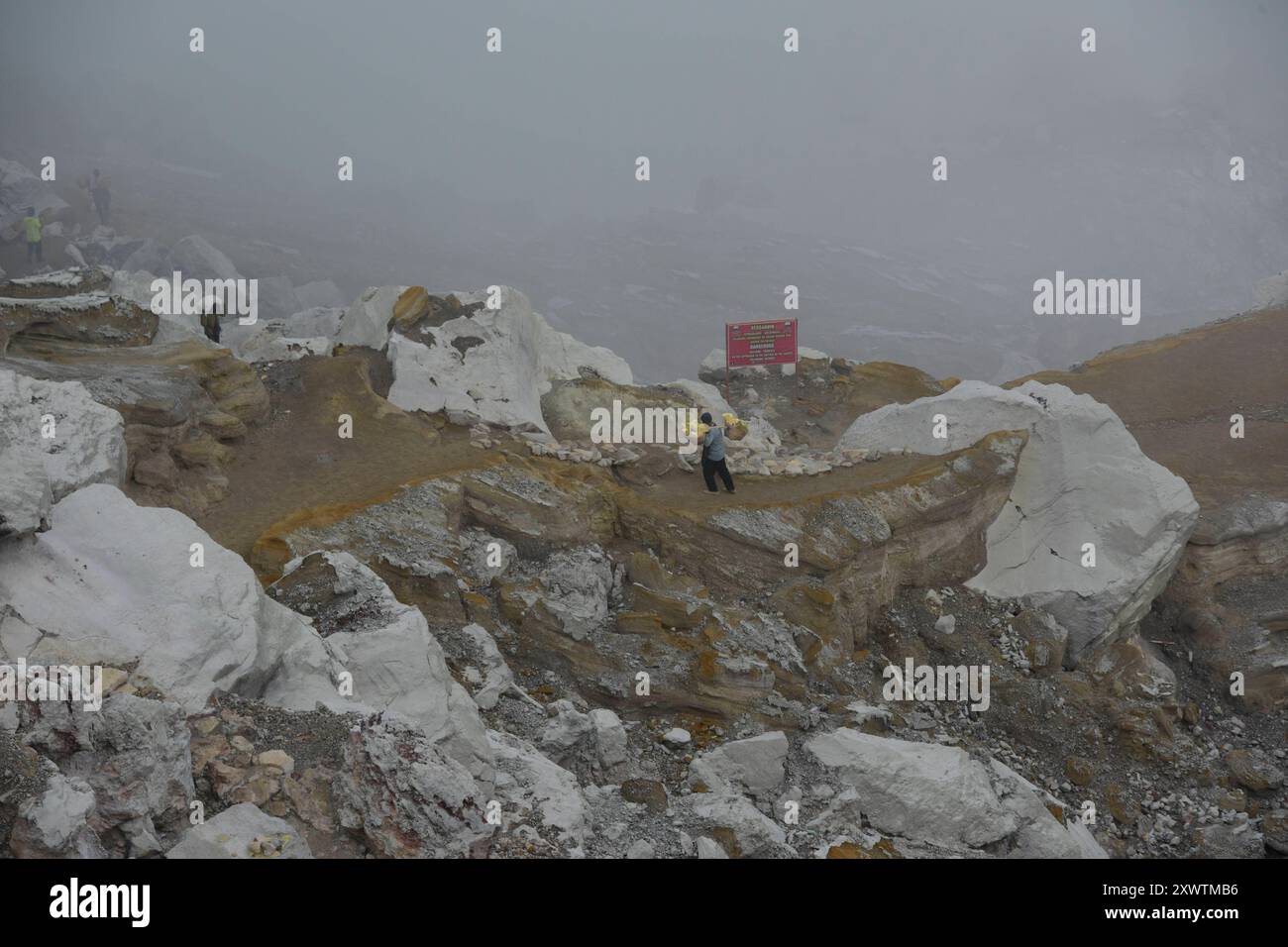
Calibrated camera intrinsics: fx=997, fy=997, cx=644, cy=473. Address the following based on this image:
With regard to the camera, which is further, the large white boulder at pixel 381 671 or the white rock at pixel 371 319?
the white rock at pixel 371 319

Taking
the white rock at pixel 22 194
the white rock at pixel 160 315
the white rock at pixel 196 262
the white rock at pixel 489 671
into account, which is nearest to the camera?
the white rock at pixel 489 671

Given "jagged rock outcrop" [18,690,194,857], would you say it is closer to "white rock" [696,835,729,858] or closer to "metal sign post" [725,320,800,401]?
Answer: "white rock" [696,835,729,858]

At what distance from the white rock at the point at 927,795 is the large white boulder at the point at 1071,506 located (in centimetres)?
692

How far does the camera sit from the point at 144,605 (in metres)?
11.2

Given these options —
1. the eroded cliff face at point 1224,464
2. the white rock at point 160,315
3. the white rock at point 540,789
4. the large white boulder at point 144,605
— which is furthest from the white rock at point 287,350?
the eroded cliff face at point 1224,464

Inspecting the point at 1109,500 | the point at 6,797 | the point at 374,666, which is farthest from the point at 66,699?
the point at 1109,500

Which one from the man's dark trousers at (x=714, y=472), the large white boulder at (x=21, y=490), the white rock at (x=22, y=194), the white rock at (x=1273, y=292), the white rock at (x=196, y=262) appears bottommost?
the large white boulder at (x=21, y=490)

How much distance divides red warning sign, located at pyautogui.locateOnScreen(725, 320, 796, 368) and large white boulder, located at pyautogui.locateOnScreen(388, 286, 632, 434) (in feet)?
16.2

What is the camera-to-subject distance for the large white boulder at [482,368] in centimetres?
2120

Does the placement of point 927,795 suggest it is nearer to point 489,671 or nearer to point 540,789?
point 540,789

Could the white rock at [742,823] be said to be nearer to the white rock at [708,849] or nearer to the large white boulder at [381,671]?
the white rock at [708,849]

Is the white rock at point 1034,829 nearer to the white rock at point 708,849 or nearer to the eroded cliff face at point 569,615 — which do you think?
the eroded cliff face at point 569,615

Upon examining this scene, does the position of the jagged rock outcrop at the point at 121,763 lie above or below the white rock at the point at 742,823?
above

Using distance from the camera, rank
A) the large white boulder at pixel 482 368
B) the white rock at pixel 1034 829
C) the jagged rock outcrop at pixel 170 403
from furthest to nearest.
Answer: the large white boulder at pixel 482 368 < the jagged rock outcrop at pixel 170 403 < the white rock at pixel 1034 829
